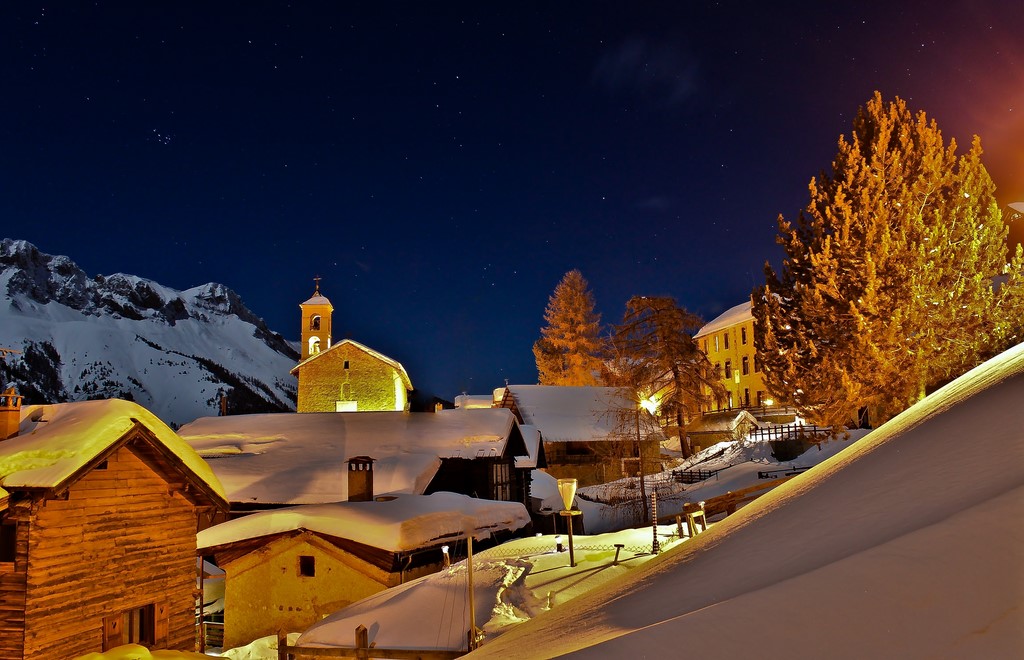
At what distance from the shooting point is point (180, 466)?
1480 centimetres

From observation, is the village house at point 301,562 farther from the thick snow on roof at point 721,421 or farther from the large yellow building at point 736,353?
the large yellow building at point 736,353

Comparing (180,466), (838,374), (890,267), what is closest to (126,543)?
(180,466)

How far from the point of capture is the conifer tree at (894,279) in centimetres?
2397

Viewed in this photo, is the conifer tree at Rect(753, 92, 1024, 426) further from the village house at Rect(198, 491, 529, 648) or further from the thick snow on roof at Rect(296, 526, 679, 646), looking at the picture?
the village house at Rect(198, 491, 529, 648)

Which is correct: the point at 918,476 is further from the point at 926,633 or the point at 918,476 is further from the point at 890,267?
the point at 890,267

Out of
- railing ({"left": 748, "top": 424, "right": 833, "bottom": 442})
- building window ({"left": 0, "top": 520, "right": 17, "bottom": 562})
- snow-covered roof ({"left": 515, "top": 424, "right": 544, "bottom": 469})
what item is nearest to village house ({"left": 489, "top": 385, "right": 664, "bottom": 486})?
snow-covered roof ({"left": 515, "top": 424, "right": 544, "bottom": 469})

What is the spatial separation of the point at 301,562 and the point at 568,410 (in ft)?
102

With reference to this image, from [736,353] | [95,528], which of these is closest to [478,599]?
[95,528]

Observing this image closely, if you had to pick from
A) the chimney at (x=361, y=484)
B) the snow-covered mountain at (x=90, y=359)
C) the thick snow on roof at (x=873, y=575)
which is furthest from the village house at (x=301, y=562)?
the snow-covered mountain at (x=90, y=359)

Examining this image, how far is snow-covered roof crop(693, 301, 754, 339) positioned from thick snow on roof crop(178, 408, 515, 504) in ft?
141

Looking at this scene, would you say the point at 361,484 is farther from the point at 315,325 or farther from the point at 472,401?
the point at 472,401

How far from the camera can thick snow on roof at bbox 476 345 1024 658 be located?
2828mm

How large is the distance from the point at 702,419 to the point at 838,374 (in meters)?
28.2

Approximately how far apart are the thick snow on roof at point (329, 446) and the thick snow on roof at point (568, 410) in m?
13.2
